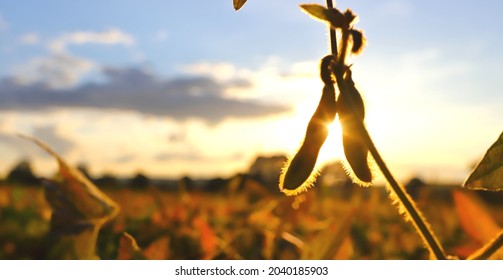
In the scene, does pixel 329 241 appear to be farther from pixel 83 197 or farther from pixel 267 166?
pixel 267 166

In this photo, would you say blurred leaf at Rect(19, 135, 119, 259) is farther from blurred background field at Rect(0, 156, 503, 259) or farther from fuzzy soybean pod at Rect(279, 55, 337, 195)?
fuzzy soybean pod at Rect(279, 55, 337, 195)

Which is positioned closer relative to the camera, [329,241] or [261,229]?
[329,241]

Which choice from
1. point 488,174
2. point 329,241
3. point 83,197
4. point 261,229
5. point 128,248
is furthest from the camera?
point 261,229

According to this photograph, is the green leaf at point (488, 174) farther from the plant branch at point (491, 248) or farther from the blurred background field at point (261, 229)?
the blurred background field at point (261, 229)

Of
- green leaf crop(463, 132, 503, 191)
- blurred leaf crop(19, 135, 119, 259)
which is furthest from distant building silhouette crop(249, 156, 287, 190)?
green leaf crop(463, 132, 503, 191)

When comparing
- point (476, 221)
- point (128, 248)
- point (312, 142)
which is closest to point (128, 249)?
point (128, 248)

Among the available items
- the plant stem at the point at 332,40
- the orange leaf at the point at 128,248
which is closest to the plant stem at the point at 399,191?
the plant stem at the point at 332,40

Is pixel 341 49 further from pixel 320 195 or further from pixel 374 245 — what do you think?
pixel 320 195
